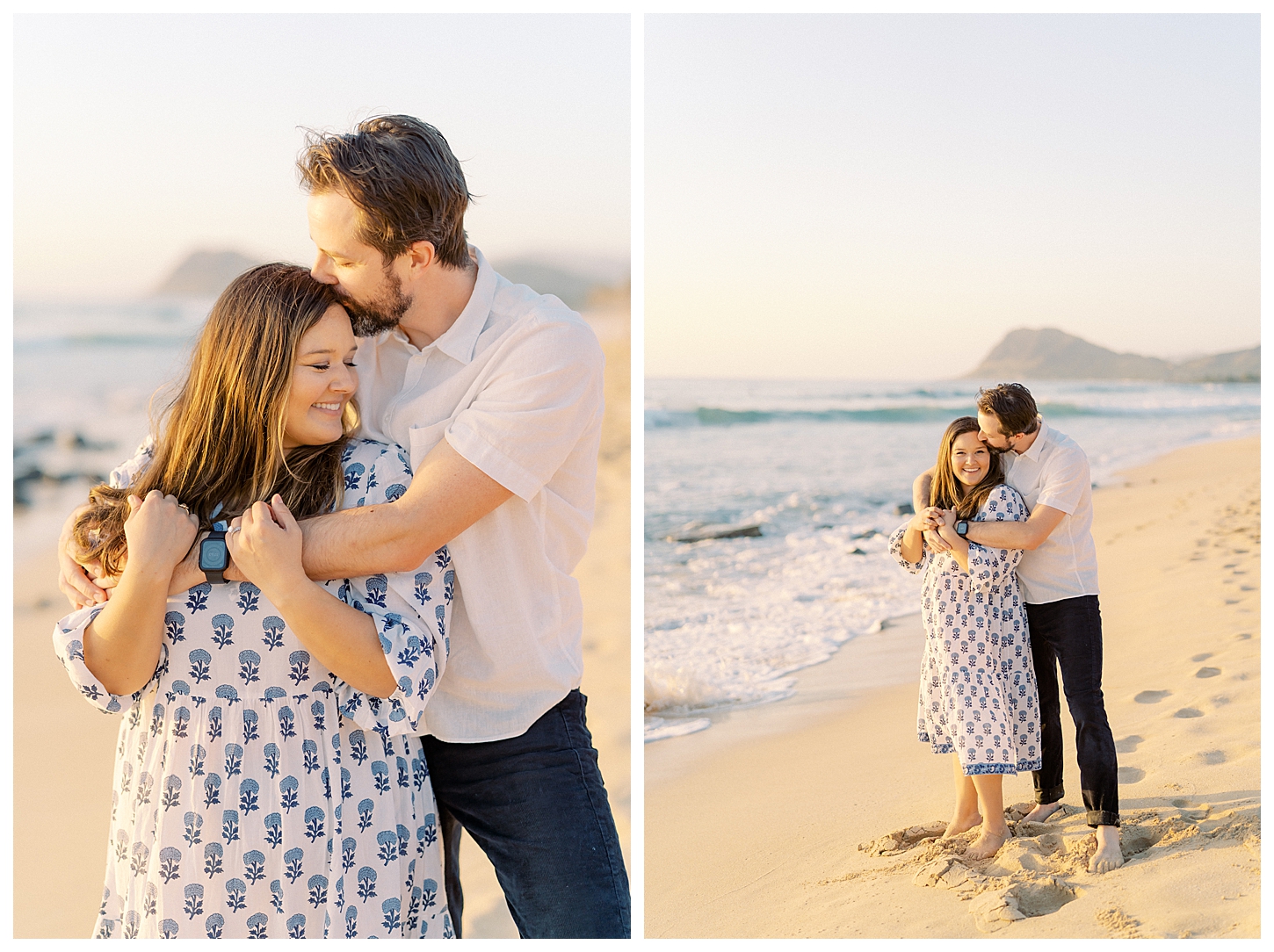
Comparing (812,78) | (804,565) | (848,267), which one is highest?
(812,78)

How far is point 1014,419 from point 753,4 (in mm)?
1174

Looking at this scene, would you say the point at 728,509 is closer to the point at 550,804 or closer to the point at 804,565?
the point at 804,565

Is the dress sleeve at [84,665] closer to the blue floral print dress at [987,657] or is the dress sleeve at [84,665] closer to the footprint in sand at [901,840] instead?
the blue floral print dress at [987,657]

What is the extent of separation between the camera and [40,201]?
30.7ft

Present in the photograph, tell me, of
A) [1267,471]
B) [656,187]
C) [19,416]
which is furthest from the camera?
[656,187]

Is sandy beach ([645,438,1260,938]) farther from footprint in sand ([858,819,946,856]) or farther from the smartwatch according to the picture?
the smartwatch

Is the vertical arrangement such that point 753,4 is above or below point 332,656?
above

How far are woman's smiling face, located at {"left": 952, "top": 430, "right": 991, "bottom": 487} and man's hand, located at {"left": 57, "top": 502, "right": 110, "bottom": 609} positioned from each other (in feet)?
6.37

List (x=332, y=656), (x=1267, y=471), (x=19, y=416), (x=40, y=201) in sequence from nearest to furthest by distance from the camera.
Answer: (x=332, y=656), (x=1267, y=471), (x=19, y=416), (x=40, y=201)

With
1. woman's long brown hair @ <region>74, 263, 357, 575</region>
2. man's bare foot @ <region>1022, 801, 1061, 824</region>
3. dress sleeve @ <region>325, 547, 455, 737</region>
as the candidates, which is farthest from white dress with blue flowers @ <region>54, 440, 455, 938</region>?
man's bare foot @ <region>1022, 801, 1061, 824</region>

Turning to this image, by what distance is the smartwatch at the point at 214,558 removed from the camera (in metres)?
1.41

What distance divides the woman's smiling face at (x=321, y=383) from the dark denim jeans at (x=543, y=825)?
21.9 inches

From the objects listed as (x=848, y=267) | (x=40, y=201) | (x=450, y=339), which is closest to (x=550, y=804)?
(x=450, y=339)

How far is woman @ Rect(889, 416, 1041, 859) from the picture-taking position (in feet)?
8.28
